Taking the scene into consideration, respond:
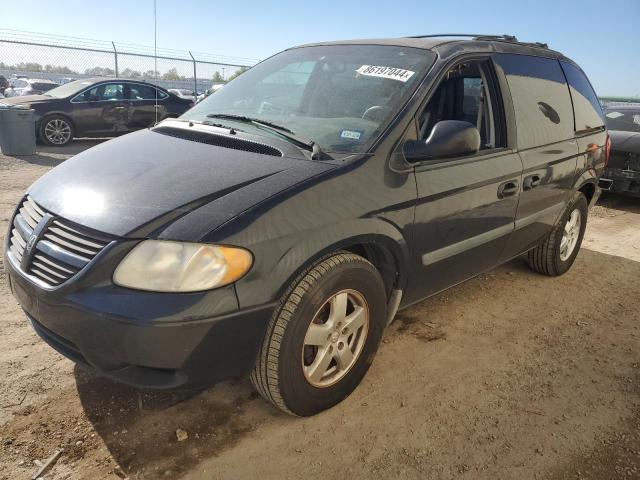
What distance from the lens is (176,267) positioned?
1.94 meters

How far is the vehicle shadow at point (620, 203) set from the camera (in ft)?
24.6

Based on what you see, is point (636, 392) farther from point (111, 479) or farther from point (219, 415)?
point (111, 479)

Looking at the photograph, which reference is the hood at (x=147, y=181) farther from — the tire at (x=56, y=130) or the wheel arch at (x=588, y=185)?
the tire at (x=56, y=130)

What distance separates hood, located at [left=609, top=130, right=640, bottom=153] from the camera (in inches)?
277

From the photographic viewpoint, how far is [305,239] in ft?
7.05

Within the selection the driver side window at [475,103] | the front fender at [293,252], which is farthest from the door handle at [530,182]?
the front fender at [293,252]

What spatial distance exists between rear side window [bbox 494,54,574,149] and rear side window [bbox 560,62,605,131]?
0.46 feet

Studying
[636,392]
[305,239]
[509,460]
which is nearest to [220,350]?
[305,239]

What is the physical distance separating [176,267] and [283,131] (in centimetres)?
109

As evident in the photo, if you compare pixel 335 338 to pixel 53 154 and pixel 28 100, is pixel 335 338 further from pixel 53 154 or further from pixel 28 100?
pixel 28 100

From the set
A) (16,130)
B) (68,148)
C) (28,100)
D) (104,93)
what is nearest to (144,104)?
(104,93)

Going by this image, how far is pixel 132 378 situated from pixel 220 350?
365 mm

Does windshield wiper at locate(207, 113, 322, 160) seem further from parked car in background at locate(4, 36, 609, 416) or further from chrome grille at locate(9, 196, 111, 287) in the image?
chrome grille at locate(9, 196, 111, 287)

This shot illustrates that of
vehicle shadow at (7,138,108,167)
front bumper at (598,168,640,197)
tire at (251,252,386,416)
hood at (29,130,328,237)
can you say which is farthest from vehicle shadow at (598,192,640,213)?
vehicle shadow at (7,138,108,167)
